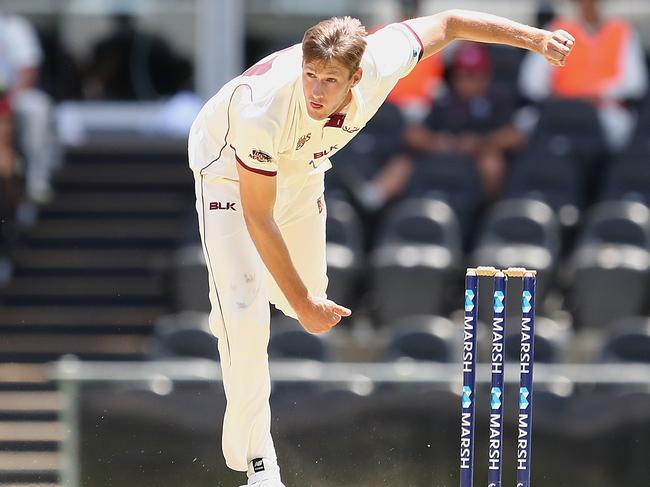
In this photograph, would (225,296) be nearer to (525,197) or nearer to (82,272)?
(525,197)

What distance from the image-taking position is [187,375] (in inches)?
309

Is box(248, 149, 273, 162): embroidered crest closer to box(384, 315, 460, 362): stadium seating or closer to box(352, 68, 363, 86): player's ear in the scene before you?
box(352, 68, 363, 86): player's ear

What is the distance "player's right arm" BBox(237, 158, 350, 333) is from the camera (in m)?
5.25

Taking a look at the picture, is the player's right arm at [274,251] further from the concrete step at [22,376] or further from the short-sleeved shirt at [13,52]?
the short-sleeved shirt at [13,52]

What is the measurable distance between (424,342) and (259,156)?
3.92m

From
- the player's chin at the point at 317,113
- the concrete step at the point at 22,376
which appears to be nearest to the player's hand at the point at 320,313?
the player's chin at the point at 317,113

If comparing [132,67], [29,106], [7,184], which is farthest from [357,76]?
[132,67]

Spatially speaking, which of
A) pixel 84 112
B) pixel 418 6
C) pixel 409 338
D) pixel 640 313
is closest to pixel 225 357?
pixel 409 338

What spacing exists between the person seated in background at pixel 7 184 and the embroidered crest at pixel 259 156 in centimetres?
643

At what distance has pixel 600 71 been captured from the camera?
1094 cm

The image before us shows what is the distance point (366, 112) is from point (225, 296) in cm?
86

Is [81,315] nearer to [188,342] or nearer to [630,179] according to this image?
[188,342]

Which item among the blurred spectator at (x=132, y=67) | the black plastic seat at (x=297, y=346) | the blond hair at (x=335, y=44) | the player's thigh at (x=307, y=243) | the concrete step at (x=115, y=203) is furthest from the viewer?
the blurred spectator at (x=132, y=67)

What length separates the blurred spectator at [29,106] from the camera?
38.4 feet
